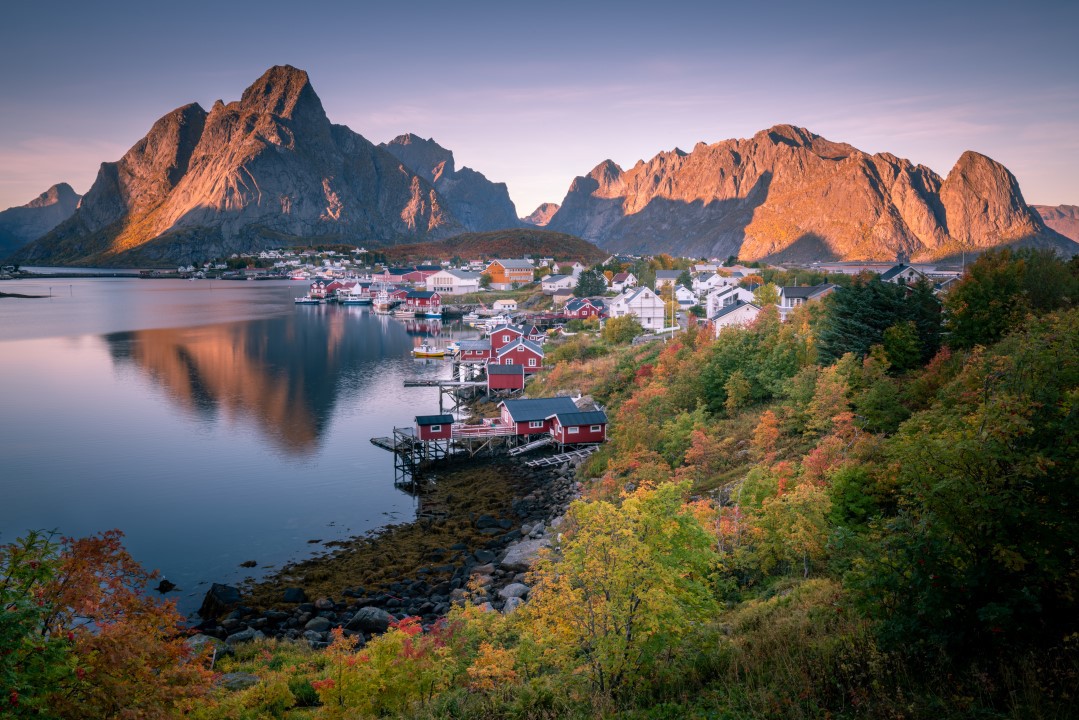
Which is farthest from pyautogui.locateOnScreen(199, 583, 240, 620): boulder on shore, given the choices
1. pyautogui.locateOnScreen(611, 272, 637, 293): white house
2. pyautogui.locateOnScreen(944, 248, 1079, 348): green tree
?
pyautogui.locateOnScreen(611, 272, 637, 293): white house

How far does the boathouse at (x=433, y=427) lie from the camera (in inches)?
1319

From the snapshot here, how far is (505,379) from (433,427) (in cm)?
1412

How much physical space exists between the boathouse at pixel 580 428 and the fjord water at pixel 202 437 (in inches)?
352

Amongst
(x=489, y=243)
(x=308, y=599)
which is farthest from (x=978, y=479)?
(x=489, y=243)

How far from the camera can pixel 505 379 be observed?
1860 inches

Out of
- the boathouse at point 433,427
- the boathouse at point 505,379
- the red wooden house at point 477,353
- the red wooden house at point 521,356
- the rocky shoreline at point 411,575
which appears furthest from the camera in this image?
the red wooden house at point 477,353

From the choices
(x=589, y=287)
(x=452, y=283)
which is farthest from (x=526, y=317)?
(x=452, y=283)

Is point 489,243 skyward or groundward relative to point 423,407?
skyward

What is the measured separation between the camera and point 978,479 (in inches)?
273

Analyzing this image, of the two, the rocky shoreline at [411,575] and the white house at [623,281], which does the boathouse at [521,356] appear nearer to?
the rocky shoreline at [411,575]

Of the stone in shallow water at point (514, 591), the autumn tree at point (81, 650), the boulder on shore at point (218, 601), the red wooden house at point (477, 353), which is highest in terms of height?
the autumn tree at point (81, 650)

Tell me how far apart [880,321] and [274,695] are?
26164mm

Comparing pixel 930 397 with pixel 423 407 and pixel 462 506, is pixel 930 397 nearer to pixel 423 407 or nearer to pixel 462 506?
pixel 462 506

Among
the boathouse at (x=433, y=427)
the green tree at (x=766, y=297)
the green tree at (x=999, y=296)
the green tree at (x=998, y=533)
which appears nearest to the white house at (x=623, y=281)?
the green tree at (x=766, y=297)
